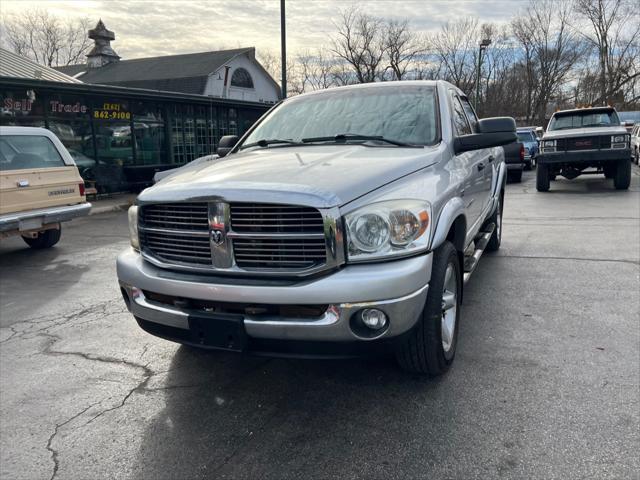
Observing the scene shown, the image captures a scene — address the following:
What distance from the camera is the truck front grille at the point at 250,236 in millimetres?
2545

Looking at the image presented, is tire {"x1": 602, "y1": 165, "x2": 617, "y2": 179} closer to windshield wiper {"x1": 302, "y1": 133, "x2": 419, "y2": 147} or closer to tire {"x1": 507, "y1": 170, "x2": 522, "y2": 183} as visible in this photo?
tire {"x1": 507, "y1": 170, "x2": 522, "y2": 183}

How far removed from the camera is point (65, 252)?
793 centimetres

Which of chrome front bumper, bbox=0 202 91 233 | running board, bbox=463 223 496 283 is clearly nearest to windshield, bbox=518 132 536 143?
running board, bbox=463 223 496 283

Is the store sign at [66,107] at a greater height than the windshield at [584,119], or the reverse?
the store sign at [66,107]

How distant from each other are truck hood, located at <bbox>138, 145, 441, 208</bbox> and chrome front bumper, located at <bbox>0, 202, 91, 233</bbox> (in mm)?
4850

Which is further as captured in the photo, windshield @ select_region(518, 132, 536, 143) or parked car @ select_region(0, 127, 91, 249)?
windshield @ select_region(518, 132, 536, 143)

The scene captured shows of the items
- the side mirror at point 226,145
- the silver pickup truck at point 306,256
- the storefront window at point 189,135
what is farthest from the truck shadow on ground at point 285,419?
the storefront window at point 189,135

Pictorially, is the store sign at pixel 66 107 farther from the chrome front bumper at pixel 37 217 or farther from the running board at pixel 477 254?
the running board at pixel 477 254

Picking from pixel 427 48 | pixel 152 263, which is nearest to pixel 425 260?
pixel 152 263

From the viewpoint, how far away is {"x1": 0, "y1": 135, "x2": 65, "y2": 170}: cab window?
7.23 metres

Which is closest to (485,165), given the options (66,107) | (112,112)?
(66,107)

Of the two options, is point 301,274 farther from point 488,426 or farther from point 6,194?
point 6,194

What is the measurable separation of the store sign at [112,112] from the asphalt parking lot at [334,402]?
11591 mm

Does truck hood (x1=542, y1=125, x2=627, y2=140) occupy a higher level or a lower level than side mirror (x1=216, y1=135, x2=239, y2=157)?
higher
